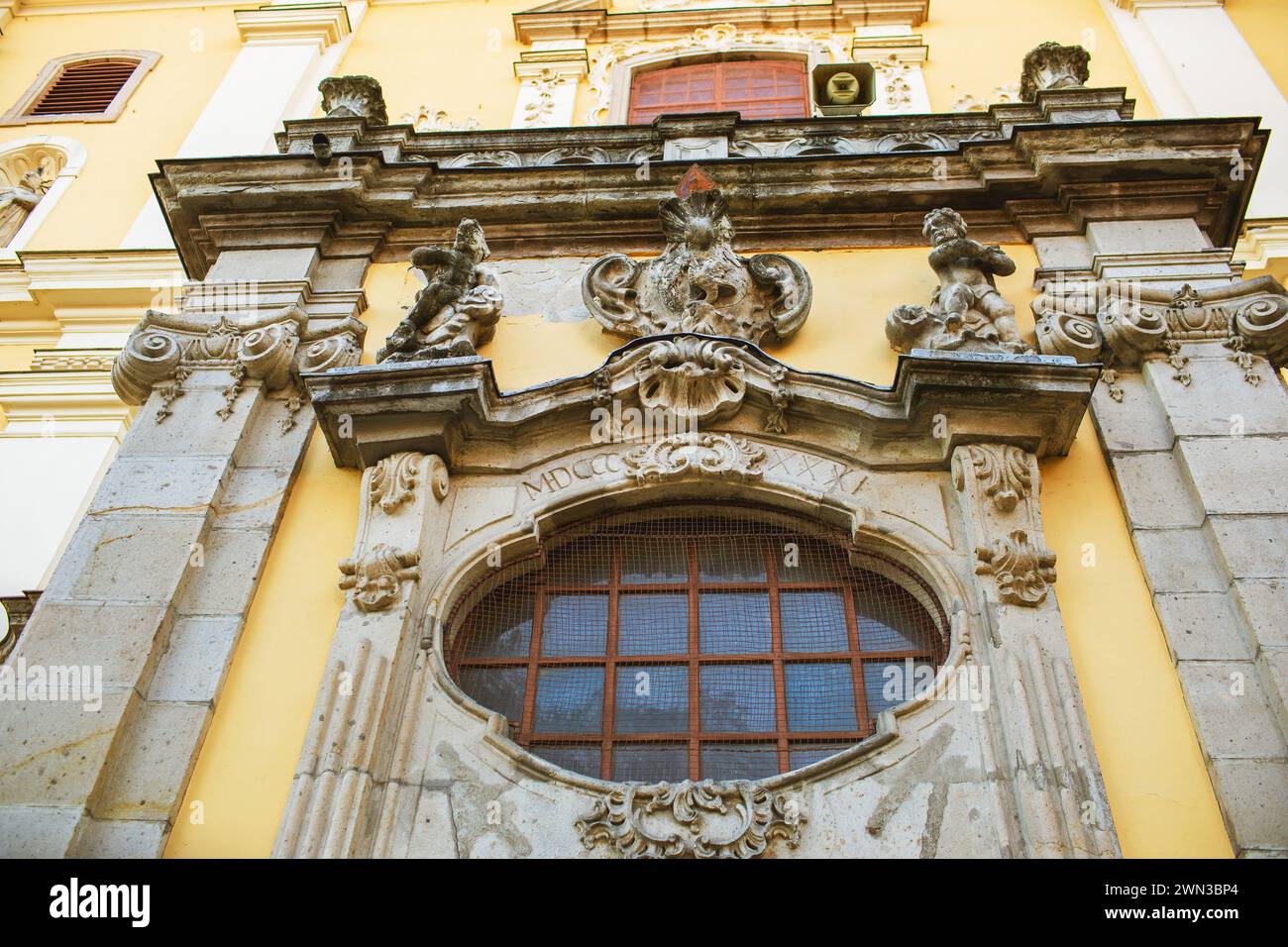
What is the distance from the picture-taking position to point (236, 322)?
7410 mm

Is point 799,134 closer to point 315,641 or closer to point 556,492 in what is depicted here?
point 556,492

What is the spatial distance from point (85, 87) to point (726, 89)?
23.5 feet

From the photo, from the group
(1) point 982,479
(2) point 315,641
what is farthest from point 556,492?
(1) point 982,479

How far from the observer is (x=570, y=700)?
588 centimetres

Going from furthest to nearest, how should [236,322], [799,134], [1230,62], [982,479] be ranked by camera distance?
[1230,62], [799,134], [236,322], [982,479]

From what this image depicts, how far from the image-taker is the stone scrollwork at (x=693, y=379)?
666cm

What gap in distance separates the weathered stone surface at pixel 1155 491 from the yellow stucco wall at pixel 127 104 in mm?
9118

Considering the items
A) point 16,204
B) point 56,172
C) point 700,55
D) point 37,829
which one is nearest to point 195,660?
point 37,829

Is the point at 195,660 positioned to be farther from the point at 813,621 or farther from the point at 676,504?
the point at 813,621

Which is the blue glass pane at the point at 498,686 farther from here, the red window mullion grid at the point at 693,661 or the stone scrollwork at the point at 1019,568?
the stone scrollwork at the point at 1019,568

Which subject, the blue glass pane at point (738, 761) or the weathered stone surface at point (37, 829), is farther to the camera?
the blue glass pane at point (738, 761)

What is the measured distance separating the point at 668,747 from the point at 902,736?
107 cm

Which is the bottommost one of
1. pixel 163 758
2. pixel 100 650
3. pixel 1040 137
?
pixel 163 758

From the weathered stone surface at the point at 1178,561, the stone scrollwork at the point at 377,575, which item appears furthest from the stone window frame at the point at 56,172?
the weathered stone surface at the point at 1178,561
